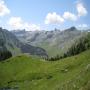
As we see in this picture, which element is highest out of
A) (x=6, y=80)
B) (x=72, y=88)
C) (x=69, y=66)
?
(x=72, y=88)

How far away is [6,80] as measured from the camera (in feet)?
449

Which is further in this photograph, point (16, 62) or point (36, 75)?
point (16, 62)

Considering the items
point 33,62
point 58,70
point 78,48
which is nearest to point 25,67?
point 33,62

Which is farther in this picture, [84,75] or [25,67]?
[25,67]

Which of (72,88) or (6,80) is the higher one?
(72,88)

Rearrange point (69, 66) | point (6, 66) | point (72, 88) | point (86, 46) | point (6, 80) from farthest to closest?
point (86, 46) → point (6, 66) → point (6, 80) → point (69, 66) → point (72, 88)

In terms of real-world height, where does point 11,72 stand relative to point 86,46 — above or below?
below

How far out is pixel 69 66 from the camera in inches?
4803

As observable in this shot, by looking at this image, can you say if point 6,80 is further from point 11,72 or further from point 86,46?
point 86,46

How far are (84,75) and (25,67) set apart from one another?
120m

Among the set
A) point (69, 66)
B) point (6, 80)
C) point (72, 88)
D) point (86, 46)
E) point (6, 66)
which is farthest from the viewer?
point (86, 46)

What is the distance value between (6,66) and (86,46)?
68868mm

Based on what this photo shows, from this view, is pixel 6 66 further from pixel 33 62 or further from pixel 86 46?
pixel 86 46

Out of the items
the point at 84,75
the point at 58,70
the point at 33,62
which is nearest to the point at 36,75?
the point at 58,70
